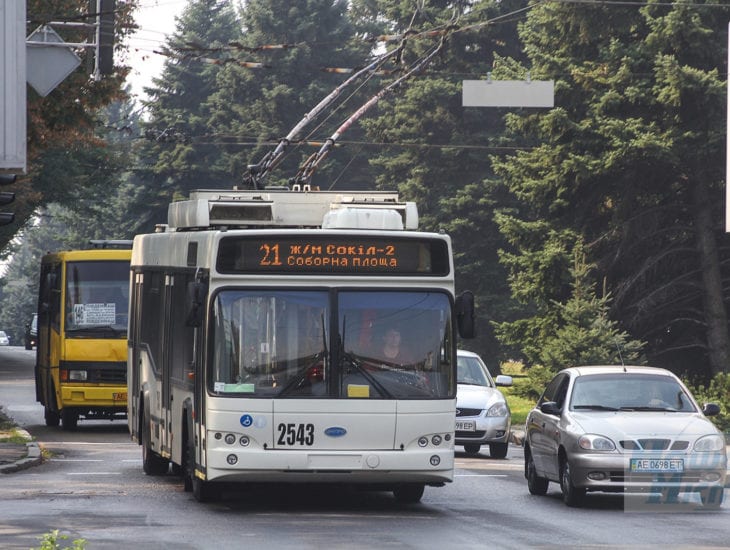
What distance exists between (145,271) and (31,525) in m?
6.95

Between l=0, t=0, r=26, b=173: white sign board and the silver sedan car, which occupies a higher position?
l=0, t=0, r=26, b=173: white sign board

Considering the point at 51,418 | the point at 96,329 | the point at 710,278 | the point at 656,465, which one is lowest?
the point at 51,418

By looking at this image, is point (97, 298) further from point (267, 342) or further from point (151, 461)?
point (267, 342)

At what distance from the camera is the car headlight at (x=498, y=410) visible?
25.8 m

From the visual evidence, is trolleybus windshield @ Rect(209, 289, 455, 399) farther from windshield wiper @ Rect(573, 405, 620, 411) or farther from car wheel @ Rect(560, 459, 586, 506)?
windshield wiper @ Rect(573, 405, 620, 411)

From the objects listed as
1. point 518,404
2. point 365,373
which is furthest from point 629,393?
point 518,404

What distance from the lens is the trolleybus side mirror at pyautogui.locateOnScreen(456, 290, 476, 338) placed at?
16.5 metres

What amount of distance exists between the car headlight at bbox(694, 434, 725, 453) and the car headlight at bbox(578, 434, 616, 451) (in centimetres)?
85

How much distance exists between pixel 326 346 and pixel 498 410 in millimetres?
9939

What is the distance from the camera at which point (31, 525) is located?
15312mm

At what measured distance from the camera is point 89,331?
2980 centimetres

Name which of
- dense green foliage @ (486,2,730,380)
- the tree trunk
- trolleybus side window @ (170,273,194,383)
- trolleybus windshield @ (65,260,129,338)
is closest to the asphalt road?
trolleybus side window @ (170,273,194,383)

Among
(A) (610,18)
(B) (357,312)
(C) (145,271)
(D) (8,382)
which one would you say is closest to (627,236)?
(A) (610,18)

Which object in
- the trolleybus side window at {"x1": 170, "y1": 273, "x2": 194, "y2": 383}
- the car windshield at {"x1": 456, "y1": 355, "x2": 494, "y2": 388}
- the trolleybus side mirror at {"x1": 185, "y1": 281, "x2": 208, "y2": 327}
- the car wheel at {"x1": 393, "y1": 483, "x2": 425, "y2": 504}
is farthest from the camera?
the car windshield at {"x1": 456, "y1": 355, "x2": 494, "y2": 388}
